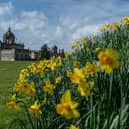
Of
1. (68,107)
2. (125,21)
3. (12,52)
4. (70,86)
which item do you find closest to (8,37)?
(12,52)

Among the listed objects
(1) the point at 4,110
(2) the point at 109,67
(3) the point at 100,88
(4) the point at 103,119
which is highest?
(2) the point at 109,67

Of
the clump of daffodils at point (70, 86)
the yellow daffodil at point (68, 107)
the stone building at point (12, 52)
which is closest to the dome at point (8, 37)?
the stone building at point (12, 52)

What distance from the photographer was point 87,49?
834cm

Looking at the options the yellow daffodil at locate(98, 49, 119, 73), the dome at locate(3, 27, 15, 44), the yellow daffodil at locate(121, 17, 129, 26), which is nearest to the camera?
the yellow daffodil at locate(98, 49, 119, 73)

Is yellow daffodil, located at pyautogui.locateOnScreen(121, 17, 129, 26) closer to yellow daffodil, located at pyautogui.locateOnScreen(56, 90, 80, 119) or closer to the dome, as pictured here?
yellow daffodil, located at pyautogui.locateOnScreen(56, 90, 80, 119)

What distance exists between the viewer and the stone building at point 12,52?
11136cm

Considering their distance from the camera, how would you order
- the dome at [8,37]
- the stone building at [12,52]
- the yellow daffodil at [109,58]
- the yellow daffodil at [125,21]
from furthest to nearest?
1. the dome at [8,37]
2. the stone building at [12,52]
3. the yellow daffodil at [125,21]
4. the yellow daffodil at [109,58]

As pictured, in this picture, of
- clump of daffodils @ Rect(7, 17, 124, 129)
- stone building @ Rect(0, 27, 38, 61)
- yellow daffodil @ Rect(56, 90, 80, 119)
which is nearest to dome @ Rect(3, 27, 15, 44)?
stone building @ Rect(0, 27, 38, 61)

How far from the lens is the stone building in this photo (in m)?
111

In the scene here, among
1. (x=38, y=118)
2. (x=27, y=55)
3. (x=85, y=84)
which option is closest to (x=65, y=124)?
(x=38, y=118)

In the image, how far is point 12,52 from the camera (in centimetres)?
11269

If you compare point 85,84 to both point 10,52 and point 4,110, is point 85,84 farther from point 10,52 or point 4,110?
point 10,52

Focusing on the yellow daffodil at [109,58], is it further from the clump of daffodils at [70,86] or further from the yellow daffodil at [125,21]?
the yellow daffodil at [125,21]

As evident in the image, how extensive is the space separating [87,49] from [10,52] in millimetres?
105564
